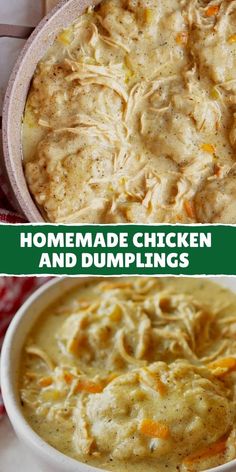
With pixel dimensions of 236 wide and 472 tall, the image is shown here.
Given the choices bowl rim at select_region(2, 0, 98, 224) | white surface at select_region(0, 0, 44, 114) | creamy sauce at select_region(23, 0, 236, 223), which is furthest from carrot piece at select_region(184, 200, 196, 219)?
white surface at select_region(0, 0, 44, 114)

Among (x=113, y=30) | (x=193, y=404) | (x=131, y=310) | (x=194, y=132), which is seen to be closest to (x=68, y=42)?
(x=113, y=30)

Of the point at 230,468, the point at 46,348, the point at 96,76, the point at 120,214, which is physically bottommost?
the point at 230,468

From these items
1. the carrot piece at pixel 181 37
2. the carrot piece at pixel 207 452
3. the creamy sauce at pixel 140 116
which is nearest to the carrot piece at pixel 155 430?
the carrot piece at pixel 207 452

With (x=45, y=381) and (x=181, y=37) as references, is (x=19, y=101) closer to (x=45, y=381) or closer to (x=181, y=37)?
(x=181, y=37)

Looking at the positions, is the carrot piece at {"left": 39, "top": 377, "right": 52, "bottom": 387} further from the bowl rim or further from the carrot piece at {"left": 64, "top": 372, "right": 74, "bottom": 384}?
the bowl rim

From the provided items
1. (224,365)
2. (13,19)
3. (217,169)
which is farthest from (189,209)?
(13,19)

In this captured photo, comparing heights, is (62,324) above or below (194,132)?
below

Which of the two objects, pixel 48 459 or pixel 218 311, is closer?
pixel 48 459

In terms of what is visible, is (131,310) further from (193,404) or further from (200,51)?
(200,51)
